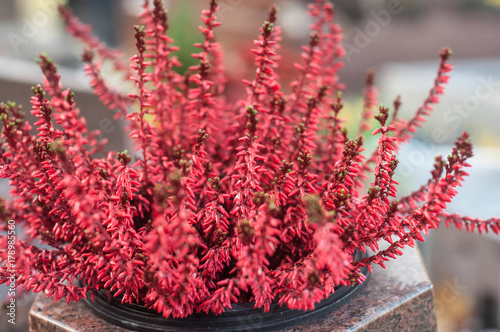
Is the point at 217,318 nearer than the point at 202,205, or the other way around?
the point at 217,318

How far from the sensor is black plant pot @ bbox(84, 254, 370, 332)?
2.45ft

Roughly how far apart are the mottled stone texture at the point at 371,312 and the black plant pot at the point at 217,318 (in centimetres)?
2

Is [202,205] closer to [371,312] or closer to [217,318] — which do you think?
[217,318]

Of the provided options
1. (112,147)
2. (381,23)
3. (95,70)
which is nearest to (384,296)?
(95,70)

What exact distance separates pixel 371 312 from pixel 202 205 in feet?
1.12

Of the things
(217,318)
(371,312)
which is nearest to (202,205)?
(217,318)

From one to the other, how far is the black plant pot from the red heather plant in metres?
A: 0.02

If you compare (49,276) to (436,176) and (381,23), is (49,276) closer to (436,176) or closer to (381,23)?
(436,176)

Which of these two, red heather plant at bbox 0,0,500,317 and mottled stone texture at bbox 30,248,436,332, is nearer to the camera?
red heather plant at bbox 0,0,500,317

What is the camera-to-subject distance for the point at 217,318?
2.45ft

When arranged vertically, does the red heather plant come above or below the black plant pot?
above

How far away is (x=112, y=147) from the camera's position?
2.80 metres

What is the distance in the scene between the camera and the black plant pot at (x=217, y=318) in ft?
2.45

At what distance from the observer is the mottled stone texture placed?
0.79 m
